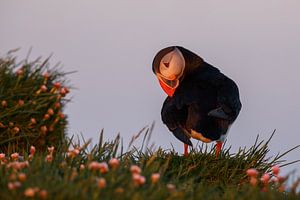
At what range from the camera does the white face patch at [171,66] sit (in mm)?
7930

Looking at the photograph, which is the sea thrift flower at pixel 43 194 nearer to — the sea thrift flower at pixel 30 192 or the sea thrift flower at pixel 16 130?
the sea thrift flower at pixel 30 192

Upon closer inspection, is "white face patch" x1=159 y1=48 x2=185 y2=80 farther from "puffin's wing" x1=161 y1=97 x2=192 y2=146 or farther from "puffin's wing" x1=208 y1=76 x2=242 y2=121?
"puffin's wing" x1=208 y1=76 x2=242 y2=121

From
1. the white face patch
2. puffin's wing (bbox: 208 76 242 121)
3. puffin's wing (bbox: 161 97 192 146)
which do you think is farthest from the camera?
the white face patch

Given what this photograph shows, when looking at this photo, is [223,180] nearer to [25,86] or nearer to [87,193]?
[25,86]

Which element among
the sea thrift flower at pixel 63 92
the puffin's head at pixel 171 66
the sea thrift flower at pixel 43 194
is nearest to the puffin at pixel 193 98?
the puffin's head at pixel 171 66

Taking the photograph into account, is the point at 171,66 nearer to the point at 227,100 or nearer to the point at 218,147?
the point at 227,100

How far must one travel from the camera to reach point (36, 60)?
8.55m

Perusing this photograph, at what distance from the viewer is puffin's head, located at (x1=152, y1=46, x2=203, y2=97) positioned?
7.95 meters

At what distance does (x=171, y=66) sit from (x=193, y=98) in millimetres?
482

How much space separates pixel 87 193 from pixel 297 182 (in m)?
1.40

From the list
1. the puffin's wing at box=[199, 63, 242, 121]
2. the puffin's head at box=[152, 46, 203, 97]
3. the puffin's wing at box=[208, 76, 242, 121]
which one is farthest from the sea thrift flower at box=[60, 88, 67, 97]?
the puffin's wing at box=[208, 76, 242, 121]

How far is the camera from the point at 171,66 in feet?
26.0

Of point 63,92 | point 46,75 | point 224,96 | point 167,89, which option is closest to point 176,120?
point 167,89

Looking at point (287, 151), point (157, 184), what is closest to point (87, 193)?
point (157, 184)
